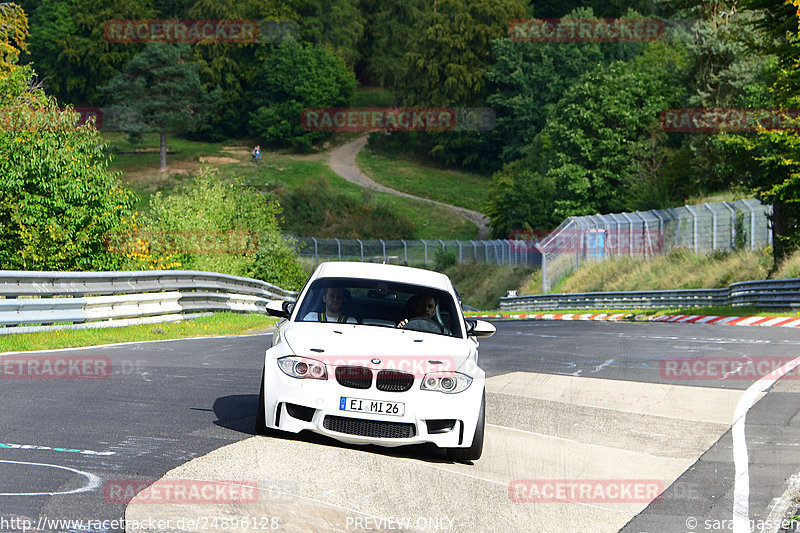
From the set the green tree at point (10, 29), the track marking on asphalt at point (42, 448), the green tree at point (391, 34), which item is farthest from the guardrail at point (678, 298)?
the green tree at point (391, 34)

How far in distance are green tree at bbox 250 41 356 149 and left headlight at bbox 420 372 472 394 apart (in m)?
108

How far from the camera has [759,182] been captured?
2928 centimetres

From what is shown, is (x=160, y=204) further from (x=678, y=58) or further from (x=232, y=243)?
(x=678, y=58)

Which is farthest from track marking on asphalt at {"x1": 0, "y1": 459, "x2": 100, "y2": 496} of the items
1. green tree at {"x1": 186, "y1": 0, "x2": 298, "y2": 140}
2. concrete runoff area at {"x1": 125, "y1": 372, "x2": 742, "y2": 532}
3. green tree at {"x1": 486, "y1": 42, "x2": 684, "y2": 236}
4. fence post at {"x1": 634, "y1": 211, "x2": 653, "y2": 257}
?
green tree at {"x1": 186, "y1": 0, "x2": 298, "y2": 140}

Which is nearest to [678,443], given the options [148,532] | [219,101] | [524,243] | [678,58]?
[148,532]

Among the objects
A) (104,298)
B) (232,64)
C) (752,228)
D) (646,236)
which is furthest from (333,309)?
(232,64)

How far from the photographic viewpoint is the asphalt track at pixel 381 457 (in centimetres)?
581

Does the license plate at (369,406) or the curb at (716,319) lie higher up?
the license plate at (369,406)

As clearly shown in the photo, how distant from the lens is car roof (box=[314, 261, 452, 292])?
9125 millimetres

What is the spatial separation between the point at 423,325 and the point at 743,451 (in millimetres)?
2921

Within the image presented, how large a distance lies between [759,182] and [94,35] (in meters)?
109

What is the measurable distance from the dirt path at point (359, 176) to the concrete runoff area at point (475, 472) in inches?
2900

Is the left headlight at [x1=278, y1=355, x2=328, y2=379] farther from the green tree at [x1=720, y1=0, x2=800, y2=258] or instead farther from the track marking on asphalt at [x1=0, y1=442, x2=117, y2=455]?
the green tree at [x1=720, y1=0, x2=800, y2=258]

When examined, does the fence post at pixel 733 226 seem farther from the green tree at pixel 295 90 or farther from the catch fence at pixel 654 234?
the green tree at pixel 295 90
